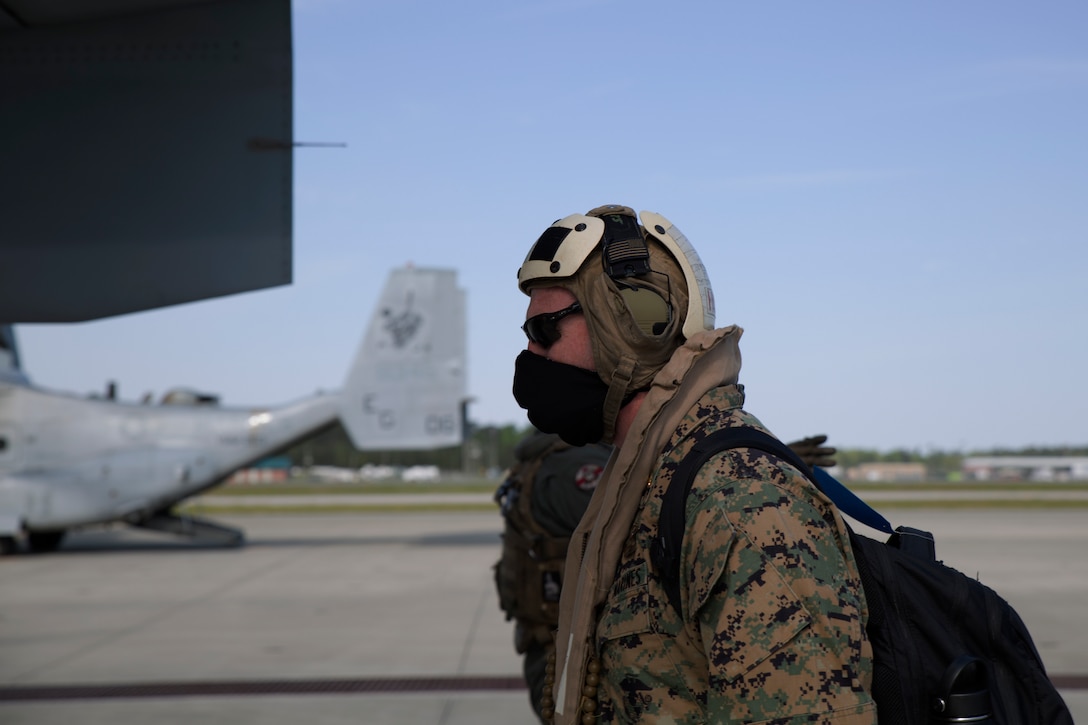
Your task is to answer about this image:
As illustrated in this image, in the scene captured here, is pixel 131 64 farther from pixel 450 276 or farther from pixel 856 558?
pixel 450 276

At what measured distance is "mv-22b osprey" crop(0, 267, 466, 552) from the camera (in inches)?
643

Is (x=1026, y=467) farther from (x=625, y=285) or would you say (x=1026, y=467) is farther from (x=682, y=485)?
(x=682, y=485)

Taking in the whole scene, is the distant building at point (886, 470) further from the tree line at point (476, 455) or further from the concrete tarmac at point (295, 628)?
the concrete tarmac at point (295, 628)

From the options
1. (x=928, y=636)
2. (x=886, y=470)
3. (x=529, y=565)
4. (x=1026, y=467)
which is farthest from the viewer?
(x=886, y=470)

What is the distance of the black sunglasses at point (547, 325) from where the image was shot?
1860 millimetres

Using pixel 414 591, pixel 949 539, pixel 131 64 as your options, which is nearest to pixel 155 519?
pixel 414 591

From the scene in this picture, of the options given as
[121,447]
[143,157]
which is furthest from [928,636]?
[121,447]

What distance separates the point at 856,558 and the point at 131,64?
328 cm

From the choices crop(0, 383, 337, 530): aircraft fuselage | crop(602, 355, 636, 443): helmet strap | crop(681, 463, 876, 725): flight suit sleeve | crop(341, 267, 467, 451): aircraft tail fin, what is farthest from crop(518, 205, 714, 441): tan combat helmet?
crop(0, 383, 337, 530): aircraft fuselage

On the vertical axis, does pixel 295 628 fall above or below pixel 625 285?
below

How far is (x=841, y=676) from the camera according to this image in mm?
1431

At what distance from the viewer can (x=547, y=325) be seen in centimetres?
187

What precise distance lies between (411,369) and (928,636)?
53.6 ft

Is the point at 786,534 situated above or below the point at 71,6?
below
